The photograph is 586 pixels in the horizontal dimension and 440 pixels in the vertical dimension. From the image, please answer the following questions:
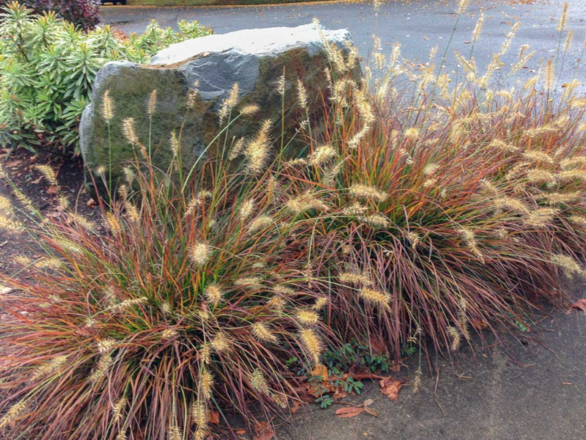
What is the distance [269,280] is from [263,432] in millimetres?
745

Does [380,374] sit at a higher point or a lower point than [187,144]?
lower

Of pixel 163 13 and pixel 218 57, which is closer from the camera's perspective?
pixel 218 57

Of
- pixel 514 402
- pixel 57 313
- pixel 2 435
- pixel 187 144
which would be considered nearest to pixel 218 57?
pixel 187 144

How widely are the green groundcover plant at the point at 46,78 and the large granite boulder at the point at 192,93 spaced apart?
28.6 inches

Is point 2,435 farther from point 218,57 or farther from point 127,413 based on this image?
point 218,57

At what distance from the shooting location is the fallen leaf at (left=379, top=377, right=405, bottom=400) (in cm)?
260

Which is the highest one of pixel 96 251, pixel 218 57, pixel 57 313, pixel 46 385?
pixel 218 57

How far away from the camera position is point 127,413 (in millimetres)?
2273

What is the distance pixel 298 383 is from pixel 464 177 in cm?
156

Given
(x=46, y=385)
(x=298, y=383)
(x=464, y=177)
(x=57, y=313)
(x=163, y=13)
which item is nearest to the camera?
(x=46, y=385)

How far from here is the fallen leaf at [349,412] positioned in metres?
2.49

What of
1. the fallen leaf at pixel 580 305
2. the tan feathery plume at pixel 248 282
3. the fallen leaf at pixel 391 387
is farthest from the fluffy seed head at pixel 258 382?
the fallen leaf at pixel 580 305

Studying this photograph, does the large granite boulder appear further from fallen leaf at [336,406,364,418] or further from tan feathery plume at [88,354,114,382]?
fallen leaf at [336,406,364,418]

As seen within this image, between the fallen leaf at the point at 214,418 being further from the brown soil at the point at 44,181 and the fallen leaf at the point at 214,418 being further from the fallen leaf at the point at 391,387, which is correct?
the brown soil at the point at 44,181
